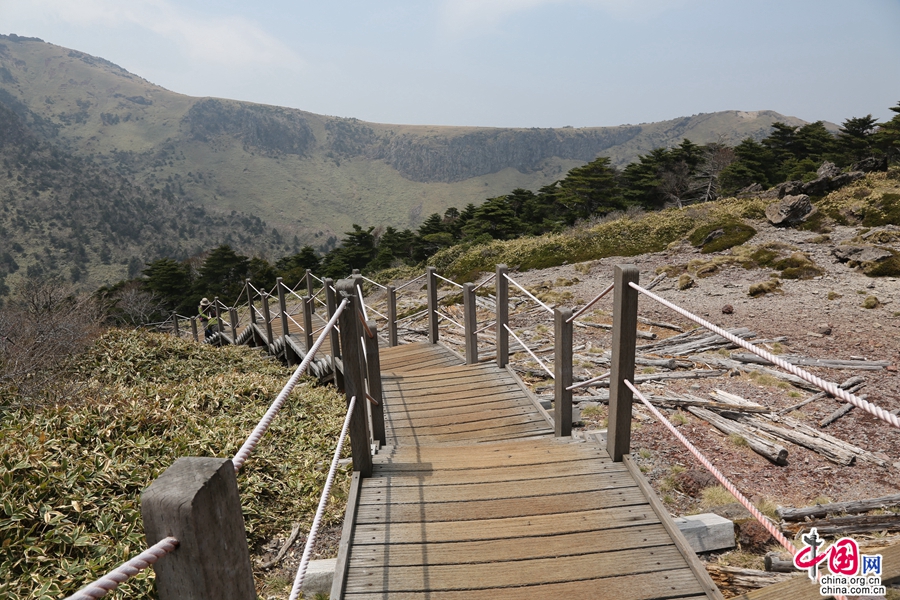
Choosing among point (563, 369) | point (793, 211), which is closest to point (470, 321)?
point (563, 369)

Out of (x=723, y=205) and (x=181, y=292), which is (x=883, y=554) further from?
(x=181, y=292)

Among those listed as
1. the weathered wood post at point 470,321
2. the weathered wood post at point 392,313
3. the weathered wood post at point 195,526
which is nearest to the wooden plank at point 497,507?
the weathered wood post at point 195,526

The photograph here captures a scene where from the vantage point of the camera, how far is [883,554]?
2814 mm

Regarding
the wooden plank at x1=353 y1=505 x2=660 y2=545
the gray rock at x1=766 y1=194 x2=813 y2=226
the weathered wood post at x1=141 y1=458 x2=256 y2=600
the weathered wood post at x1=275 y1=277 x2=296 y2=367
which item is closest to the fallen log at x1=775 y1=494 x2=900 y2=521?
the wooden plank at x1=353 y1=505 x2=660 y2=545

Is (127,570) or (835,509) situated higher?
(127,570)

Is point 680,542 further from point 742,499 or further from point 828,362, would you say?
point 828,362

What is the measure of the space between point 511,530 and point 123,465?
3151mm

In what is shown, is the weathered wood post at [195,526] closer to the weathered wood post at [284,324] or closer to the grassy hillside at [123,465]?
the grassy hillside at [123,465]

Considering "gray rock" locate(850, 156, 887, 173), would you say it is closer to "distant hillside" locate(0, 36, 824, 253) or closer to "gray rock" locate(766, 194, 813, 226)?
"gray rock" locate(766, 194, 813, 226)

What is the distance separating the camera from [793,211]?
17656mm

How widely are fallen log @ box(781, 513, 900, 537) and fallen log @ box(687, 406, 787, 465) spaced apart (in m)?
1.22

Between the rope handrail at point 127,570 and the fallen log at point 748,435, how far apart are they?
230 inches

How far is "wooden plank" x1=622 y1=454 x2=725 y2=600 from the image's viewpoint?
2.30 metres

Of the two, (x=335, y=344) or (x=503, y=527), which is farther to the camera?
(x=335, y=344)
